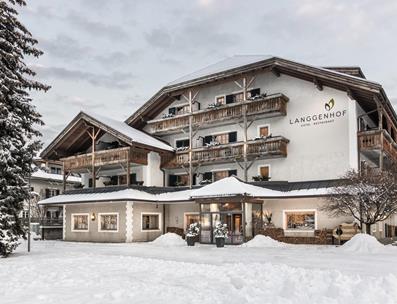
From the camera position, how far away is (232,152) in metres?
30.7

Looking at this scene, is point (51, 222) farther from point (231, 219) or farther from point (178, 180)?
point (231, 219)

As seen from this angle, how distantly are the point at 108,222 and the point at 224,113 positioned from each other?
11551 mm

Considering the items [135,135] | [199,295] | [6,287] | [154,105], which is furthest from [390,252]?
[154,105]

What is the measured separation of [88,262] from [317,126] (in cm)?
1793

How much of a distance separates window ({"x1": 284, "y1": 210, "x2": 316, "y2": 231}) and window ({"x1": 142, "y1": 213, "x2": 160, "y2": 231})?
983 centimetres

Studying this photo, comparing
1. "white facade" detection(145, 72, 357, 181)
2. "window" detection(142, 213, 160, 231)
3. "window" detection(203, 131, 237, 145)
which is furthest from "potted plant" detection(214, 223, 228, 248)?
"window" detection(203, 131, 237, 145)

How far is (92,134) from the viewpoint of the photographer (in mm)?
34438

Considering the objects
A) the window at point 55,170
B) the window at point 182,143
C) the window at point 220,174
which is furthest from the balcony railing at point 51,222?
the window at point 55,170

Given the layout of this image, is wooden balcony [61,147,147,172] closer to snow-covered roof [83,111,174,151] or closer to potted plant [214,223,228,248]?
snow-covered roof [83,111,174,151]

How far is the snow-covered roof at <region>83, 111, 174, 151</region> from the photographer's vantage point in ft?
104

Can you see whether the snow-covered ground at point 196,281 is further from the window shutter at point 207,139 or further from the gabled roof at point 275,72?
the window shutter at point 207,139

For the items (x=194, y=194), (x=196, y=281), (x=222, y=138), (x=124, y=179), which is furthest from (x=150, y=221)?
(x=196, y=281)

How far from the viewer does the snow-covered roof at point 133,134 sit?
104ft

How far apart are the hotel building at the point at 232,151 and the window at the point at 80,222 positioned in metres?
0.11
